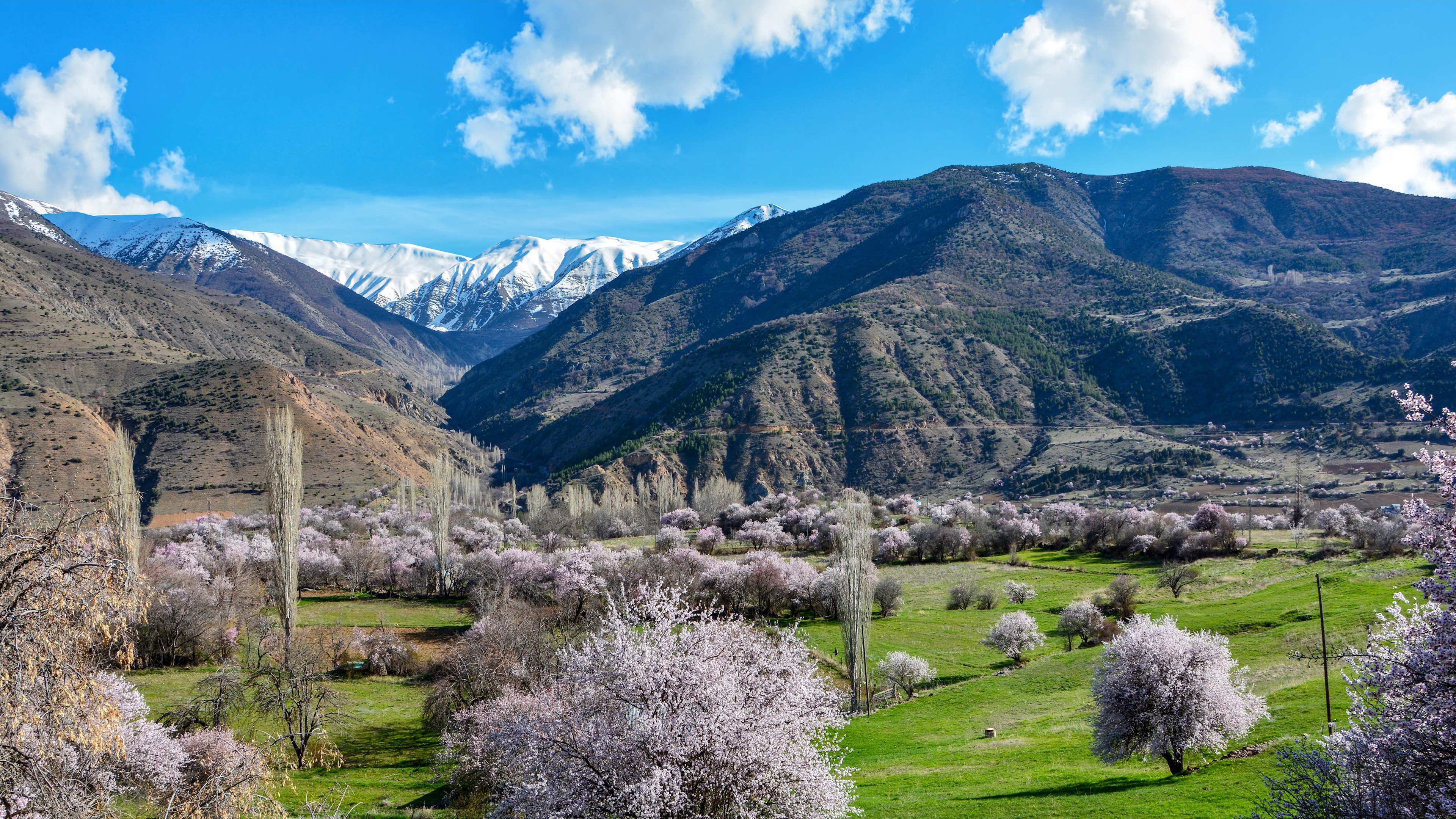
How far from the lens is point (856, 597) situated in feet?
112

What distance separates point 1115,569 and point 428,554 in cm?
5687

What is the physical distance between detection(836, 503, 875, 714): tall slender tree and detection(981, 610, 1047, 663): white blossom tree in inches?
Answer: 331

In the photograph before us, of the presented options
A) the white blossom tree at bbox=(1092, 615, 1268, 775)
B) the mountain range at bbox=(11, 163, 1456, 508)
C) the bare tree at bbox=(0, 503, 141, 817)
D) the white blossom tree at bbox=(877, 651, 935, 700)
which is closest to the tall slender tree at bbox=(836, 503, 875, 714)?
the white blossom tree at bbox=(877, 651, 935, 700)

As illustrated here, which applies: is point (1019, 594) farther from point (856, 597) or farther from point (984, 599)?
point (856, 597)

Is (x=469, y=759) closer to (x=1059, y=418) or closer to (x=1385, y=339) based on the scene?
(x=1059, y=418)

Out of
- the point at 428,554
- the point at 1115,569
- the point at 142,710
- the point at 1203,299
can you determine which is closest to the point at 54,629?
the point at 142,710

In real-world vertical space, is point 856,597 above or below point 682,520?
above

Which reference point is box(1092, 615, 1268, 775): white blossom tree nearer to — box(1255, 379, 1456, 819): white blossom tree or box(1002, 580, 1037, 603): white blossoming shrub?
box(1255, 379, 1456, 819): white blossom tree

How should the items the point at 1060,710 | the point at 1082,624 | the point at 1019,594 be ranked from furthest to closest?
Answer: the point at 1019,594 → the point at 1082,624 → the point at 1060,710

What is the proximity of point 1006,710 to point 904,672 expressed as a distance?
20.8 ft

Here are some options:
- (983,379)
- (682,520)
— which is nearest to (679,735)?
(682,520)

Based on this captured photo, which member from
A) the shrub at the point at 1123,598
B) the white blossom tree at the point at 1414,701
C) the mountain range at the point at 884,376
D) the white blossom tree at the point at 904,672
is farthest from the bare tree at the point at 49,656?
the mountain range at the point at 884,376

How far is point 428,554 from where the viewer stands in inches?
2298

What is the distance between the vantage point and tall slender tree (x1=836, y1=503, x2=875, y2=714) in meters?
34.6
